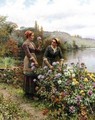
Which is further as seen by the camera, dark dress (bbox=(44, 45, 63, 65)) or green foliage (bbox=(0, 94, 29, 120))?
dark dress (bbox=(44, 45, 63, 65))

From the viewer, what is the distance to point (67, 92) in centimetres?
878

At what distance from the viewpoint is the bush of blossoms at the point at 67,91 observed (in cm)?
853

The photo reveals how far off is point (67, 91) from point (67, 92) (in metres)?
0.06

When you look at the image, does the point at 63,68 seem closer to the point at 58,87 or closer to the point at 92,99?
the point at 58,87

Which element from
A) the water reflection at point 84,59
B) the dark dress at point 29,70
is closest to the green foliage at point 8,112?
the dark dress at point 29,70

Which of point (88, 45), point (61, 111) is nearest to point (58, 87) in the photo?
point (61, 111)

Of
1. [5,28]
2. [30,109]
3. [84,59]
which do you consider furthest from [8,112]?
[84,59]

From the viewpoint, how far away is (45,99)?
30.7 feet

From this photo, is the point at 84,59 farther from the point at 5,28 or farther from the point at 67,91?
the point at 67,91

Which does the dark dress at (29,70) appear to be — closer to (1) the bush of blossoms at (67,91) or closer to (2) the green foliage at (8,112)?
(1) the bush of blossoms at (67,91)

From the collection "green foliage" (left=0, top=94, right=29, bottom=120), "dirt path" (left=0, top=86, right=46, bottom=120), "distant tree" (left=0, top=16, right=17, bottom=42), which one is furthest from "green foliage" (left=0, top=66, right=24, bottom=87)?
"distant tree" (left=0, top=16, right=17, bottom=42)

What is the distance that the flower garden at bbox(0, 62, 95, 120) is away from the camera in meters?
8.48

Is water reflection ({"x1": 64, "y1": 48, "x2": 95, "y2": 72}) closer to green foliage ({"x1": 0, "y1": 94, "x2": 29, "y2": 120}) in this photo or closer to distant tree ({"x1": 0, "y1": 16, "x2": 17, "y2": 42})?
distant tree ({"x1": 0, "y1": 16, "x2": 17, "y2": 42})

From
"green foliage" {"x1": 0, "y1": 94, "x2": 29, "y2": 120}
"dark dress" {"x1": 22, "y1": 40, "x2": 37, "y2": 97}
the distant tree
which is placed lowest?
"green foliage" {"x1": 0, "y1": 94, "x2": 29, "y2": 120}
